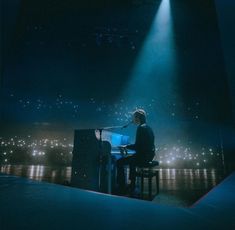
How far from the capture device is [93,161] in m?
3.79

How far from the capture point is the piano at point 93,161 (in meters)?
3.69

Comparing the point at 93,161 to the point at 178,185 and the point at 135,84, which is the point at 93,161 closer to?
the point at 178,185

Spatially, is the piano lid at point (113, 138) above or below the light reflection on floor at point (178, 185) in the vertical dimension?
above

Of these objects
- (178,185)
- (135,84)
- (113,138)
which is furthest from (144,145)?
(135,84)

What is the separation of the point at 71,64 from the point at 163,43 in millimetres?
4313

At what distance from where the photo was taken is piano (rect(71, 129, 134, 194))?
12.1 feet

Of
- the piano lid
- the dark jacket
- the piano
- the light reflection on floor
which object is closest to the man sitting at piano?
the dark jacket

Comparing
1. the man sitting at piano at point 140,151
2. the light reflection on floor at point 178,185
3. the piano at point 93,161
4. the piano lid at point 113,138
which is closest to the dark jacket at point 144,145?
the man sitting at piano at point 140,151

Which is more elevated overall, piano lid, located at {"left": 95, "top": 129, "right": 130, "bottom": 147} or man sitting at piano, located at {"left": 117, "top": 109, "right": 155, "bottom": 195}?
piano lid, located at {"left": 95, "top": 129, "right": 130, "bottom": 147}

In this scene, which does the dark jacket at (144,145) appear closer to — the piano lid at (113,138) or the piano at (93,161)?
the piano at (93,161)

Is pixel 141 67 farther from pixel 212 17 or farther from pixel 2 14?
pixel 2 14

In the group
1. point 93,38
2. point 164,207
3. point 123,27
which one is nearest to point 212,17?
Answer: point 123,27

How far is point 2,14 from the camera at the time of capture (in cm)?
400

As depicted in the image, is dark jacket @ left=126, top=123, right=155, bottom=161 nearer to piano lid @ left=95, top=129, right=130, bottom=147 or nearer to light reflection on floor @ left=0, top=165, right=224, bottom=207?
light reflection on floor @ left=0, top=165, right=224, bottom=207
